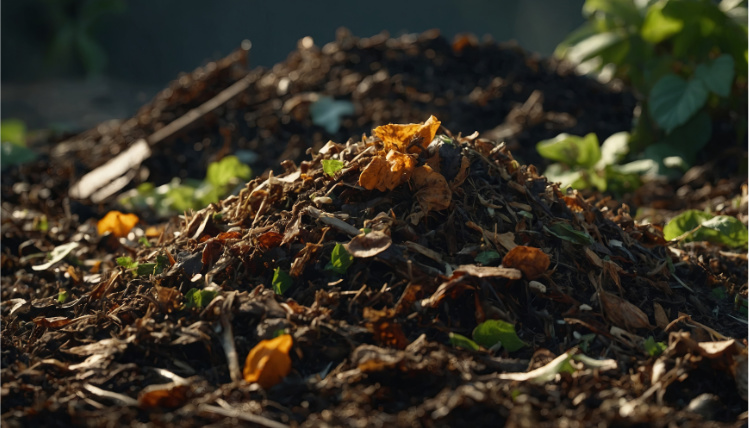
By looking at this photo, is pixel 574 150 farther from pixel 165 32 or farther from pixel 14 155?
pixel 165 32

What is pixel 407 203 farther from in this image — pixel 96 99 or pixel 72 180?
pixel 96 99

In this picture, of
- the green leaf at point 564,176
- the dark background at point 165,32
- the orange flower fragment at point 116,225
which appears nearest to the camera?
the orange flower fragment at point 116,225

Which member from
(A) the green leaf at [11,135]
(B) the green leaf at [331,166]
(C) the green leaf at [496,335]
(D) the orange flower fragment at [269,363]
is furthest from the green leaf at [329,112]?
(A) the green leaf at [11,135]

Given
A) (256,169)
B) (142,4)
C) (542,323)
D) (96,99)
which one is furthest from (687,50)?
(142,4)

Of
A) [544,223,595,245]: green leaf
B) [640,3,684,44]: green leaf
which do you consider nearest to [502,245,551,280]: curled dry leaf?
[544,223,595,245]: green leaf

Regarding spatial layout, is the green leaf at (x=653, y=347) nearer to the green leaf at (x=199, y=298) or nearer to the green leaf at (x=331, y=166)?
the green leaf at (x=331, y=166)

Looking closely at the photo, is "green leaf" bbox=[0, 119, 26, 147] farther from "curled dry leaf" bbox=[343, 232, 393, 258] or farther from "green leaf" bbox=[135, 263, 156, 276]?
"curled dry leaf" bbox=[343, 232, 393, 258]

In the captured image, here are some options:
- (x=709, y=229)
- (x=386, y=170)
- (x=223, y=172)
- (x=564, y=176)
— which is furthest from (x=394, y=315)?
(x=564, y=176)
